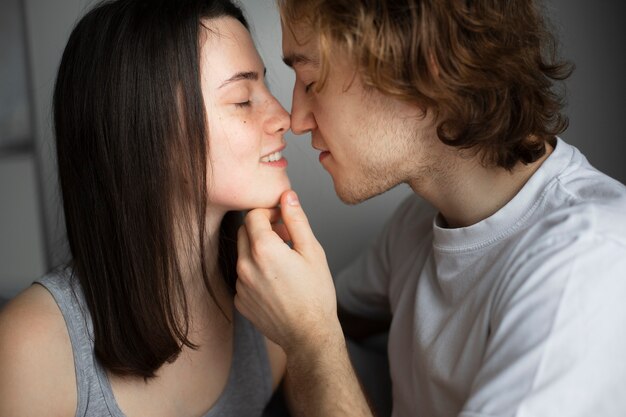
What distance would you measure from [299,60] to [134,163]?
350 millimetres

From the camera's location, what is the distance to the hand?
1115mm

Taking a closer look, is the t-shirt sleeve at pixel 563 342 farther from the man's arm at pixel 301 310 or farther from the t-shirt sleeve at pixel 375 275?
the t-shirt sleeve at pixel 375 275

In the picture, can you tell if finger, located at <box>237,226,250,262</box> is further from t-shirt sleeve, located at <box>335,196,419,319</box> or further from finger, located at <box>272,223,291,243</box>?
t-shirt sleeve, located at <box>335,196,419,319</box>

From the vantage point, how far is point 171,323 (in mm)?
1190

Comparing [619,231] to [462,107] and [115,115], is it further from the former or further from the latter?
[115,115]

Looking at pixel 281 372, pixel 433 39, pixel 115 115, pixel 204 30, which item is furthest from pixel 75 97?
pixel 281 372

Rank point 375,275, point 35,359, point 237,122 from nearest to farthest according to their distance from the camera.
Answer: point 35,359, point 237,122, point 375,275

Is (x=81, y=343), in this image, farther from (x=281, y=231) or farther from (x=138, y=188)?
(x=281, y=231)

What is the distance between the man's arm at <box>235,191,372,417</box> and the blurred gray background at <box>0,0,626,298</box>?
26.0 inches

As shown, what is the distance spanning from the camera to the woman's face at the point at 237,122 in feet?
3.69

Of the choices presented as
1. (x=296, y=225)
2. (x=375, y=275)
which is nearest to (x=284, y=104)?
(x=375, y=275)

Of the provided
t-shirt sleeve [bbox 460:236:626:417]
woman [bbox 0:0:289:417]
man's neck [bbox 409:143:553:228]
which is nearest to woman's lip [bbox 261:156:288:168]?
woman [bbox 0:0:289:417]

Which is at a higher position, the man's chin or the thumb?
the man's chin

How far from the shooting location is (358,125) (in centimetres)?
117
